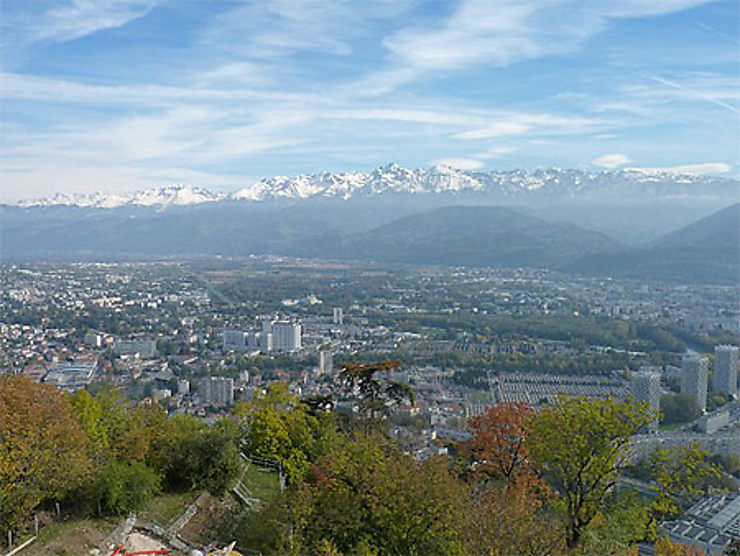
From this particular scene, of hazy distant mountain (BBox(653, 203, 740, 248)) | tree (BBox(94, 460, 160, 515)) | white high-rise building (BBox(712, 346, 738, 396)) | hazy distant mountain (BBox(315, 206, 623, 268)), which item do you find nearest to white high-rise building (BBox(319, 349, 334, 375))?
white high-rise building (BBox(712, 346, 738, 396))

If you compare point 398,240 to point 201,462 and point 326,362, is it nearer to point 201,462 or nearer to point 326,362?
point 326,362

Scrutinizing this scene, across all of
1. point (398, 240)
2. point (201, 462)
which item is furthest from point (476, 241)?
point (201, 462)

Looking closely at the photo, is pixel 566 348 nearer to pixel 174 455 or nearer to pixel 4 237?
pixel 174 455

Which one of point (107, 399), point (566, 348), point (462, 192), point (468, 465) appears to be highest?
point (462, 192)

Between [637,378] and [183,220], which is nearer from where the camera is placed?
[637,378]

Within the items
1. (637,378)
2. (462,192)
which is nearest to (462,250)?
(637,378)

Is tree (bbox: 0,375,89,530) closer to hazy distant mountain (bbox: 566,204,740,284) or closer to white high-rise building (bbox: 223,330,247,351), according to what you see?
white high-rise building (bbox: 223,330,247,351)

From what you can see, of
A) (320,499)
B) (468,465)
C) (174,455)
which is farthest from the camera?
(468,465)

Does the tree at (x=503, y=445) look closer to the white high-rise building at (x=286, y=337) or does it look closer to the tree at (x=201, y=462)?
the tree at (x=201, y=462)
